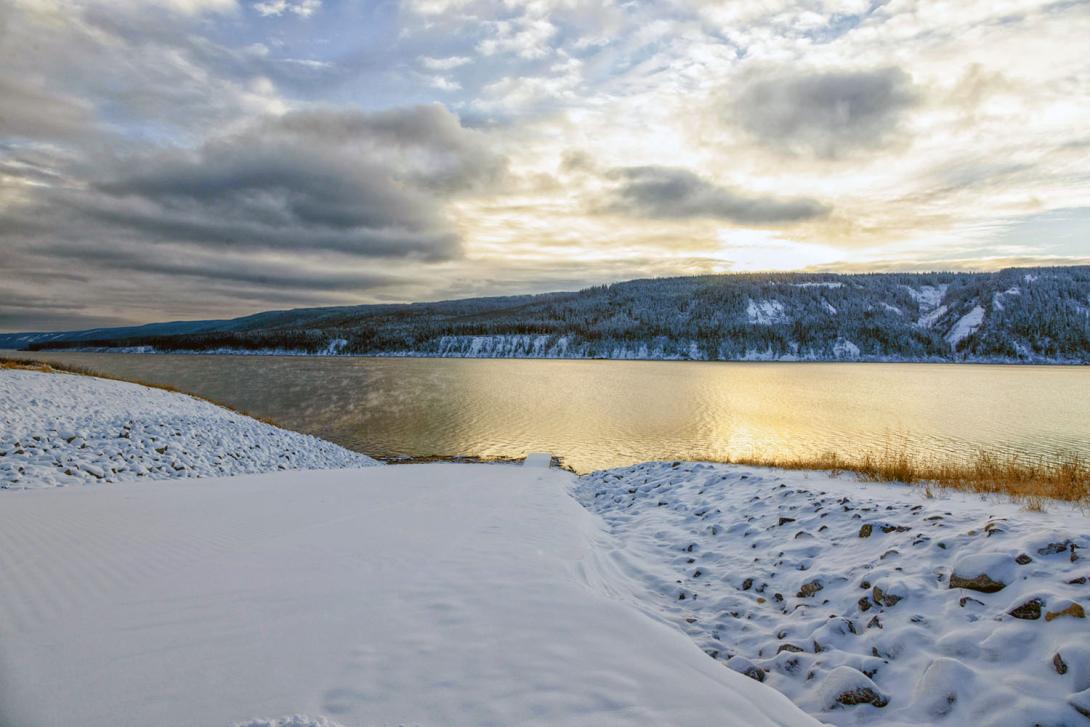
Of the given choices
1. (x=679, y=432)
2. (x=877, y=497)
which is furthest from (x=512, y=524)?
(x=679, y=432)

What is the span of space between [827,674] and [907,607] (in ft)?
5.08

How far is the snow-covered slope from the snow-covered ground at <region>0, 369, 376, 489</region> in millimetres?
6135

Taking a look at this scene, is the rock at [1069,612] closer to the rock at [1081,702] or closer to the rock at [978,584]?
the rock at [978,584]

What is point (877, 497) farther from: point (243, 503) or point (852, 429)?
point (852, 429)

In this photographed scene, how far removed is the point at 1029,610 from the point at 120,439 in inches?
925

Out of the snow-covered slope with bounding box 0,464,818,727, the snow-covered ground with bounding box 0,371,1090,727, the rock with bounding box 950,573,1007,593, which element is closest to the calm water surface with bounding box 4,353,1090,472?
the snow-covered ground with bounding box 0,371,1090,727

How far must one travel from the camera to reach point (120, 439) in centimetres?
1711

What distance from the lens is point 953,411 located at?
4072 cm

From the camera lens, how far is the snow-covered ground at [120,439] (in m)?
14.5

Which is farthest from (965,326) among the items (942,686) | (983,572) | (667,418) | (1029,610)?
(942,686)

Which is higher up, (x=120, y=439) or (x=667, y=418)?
(x=120, y=439)

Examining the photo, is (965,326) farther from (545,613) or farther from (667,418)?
(545,613)

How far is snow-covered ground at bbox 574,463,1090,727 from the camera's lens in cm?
423

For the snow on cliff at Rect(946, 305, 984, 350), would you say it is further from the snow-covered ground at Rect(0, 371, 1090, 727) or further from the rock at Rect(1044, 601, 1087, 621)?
the rock at Rect(1044, 601, 1087, 621)
